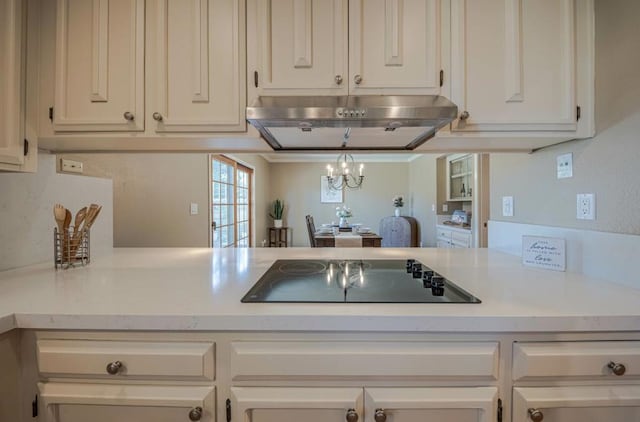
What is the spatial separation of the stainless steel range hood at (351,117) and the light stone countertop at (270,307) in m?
0.59

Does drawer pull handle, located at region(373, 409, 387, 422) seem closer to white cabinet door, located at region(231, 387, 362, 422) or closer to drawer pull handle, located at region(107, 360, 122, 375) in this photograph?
white cabinet door, located at region(231, 387, 362, 422)

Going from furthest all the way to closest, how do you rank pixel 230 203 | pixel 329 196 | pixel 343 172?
1. pixel 329 196
2. pixel 343 172
3. pixel 230 203

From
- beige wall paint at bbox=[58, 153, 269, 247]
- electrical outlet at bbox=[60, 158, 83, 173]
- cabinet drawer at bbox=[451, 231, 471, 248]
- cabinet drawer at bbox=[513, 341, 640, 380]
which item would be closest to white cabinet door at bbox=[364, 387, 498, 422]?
cabinet drawer at bbox=[513, 341, 640, 380]

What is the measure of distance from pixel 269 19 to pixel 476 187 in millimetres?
3223

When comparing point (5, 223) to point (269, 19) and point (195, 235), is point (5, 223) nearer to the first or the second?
point (269, 19)

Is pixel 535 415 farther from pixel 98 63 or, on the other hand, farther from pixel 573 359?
pixel 98 63

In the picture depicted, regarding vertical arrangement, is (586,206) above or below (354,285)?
above

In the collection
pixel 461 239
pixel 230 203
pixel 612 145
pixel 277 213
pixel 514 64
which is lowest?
pixel 461 239

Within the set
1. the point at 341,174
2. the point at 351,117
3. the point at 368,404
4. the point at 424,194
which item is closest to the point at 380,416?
the point at 368,404

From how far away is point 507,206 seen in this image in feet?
5.39

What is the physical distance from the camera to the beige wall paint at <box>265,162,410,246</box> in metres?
7.14

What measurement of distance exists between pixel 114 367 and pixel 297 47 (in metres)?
1.20

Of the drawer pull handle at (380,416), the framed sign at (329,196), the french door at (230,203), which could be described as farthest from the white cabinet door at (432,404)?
the framed sign at (329,196)

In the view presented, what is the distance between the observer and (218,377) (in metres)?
0.80
